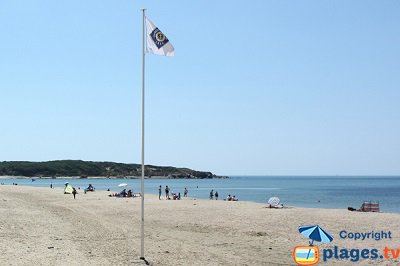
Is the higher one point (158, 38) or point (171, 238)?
point (158, 38)

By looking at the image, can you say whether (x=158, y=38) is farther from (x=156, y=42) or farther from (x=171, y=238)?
(x=171, y=238)

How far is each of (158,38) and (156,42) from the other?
149 millimetres

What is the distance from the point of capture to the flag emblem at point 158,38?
14.4 meters

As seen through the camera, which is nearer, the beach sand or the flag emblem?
the flag emblem

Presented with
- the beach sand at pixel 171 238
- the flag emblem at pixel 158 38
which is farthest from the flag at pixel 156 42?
the beach sand at pixel 171 238

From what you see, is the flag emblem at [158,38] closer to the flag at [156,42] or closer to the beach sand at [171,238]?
the flag at [156,42]

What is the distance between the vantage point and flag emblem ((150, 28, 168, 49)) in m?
14.4

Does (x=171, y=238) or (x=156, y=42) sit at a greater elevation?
(x=156, y=42)

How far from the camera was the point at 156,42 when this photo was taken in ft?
47.2

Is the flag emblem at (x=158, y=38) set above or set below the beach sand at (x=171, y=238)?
above

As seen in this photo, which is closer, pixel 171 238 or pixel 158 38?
pixel 158 38

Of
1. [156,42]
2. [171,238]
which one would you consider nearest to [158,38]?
[156,42]

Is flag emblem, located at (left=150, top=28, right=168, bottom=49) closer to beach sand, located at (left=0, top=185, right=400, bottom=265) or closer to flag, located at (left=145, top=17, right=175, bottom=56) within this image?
flag, located at (left=145, top=17, right=175, bottom=56)

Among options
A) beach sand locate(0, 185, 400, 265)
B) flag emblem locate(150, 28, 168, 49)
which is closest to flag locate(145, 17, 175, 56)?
flag emblem locate(150, 28, 168, 49)
